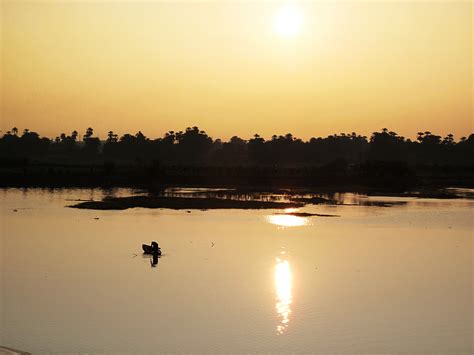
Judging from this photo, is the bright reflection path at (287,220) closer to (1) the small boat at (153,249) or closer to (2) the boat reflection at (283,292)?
(2) the boat reflection at (283,292)

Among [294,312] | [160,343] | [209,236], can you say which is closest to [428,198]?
[209,236]

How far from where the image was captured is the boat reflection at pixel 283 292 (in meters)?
23.5

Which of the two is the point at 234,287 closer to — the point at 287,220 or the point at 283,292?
the point at 283,292

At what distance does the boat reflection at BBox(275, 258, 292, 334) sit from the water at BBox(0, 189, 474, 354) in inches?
3.2

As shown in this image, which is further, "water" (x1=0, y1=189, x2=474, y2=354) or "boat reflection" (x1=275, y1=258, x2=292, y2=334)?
"boat reflection" (x1=275, y1=258, x2=292, y2=334)

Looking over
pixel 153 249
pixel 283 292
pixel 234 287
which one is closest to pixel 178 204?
pixel 153 249

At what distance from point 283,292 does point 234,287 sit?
2.26 m

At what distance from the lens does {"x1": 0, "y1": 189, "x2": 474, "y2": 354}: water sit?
21484mm

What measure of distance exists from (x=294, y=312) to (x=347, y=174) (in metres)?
111

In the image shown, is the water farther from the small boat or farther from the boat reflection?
the small boat

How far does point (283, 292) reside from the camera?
2833cm

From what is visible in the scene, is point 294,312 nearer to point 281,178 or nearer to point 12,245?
point 12,245

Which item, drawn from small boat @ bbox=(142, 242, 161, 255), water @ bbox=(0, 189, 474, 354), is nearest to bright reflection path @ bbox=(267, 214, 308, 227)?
water @ bbox=(0, 189, 474, 354)

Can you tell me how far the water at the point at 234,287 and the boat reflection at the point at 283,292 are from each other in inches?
3.2
